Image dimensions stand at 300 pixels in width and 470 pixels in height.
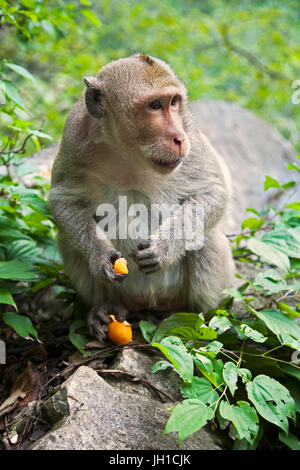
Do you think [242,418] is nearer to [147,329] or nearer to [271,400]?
[271,400]

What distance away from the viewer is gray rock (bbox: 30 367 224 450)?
9.75 feet

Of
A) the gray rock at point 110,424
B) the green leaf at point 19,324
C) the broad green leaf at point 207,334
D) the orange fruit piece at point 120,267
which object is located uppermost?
the orange fruit piece at point 120,267

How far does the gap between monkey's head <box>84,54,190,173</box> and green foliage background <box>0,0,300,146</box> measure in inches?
251

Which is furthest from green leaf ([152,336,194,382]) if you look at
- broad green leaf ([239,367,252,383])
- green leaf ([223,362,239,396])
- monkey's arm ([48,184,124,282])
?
monkey's arm ([48,184,124,282])

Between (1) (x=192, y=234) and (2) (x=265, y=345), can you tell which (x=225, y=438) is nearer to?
(2) (x=265, y=345)

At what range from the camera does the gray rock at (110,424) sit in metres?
2.97

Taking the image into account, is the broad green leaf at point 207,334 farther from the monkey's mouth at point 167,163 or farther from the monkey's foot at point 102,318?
the monkey's mouth at point 167,163

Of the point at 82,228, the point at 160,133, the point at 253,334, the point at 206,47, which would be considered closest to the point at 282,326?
the point at 253,334

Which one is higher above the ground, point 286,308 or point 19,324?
point 286,308

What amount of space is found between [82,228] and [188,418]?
205cm

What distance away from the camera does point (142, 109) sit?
3680mm

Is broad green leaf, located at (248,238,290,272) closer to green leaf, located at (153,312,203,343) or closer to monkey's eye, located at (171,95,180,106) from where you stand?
green leaf, located at (153,312,203,343)

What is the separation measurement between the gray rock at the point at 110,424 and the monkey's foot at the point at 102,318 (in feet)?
2.29

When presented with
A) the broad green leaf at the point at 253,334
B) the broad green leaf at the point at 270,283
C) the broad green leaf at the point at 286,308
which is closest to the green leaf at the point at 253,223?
the broad green leaf at the point at 270,283
